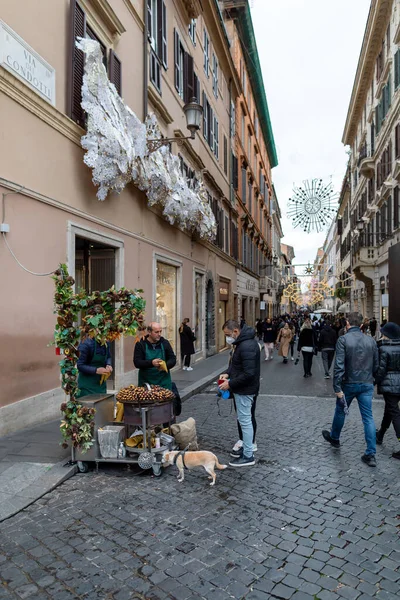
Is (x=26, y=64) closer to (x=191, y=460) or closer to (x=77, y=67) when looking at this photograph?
(x=77, y=67)

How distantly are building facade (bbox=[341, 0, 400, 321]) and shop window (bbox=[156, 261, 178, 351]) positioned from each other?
9.69 meters

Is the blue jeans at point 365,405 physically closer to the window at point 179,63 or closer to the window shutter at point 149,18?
the window shutter at point 149,18

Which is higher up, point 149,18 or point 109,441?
point 149,18

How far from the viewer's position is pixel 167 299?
46.2ft

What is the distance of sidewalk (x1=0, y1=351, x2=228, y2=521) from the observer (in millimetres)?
4375

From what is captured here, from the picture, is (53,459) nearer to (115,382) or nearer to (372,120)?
(115,382)

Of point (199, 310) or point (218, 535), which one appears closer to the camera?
point (218, 535)

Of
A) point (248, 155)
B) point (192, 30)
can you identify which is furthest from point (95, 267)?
point (248, 155)

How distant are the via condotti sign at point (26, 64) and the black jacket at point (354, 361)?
6009 millimetres

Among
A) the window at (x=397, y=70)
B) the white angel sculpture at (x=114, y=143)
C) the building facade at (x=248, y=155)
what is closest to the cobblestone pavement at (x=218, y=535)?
the white angel sculpture at (x=114, y=143)

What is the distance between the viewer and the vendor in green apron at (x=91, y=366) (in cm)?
579

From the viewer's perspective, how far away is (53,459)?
17.6 ft

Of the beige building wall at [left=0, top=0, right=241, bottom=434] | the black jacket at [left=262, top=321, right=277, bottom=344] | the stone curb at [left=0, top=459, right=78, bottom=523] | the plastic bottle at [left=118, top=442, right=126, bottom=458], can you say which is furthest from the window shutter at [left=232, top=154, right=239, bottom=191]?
the stone curb at [left=0, top=459, right=78, bottom=523]

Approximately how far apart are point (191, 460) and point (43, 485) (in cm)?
154
